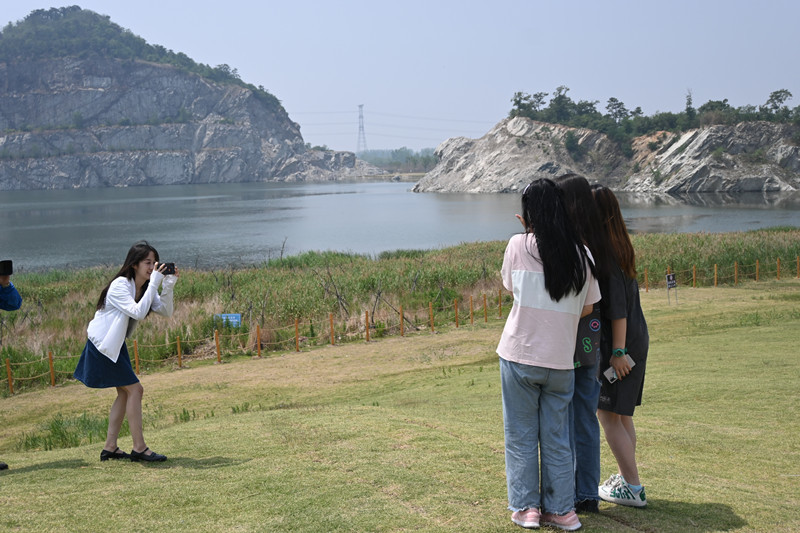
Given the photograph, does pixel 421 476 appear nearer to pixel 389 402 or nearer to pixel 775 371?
pixel 389 402

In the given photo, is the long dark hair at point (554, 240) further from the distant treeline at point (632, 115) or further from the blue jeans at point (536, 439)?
the distant treeline at point (632, 115)

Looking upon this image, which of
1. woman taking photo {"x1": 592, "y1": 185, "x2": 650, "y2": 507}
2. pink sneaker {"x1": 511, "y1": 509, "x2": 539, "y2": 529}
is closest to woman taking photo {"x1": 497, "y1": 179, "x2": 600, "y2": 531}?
pink sneaker {"x1": 511, "y1": 509, "x2": 539, "y2": 529}

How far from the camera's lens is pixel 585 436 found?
448cm

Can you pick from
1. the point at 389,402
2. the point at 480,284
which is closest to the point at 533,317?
the point at 389,402

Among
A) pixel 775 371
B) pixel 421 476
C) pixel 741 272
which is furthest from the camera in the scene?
pixel 741 272

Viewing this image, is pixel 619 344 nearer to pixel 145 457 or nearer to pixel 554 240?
pixel 554 240

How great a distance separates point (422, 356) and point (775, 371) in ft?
23.4

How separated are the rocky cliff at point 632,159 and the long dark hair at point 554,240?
4895 inches

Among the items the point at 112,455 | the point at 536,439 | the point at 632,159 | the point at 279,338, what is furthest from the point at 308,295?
the point at 632,159

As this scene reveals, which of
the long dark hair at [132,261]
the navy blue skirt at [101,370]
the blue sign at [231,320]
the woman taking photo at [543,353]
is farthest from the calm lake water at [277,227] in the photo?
the woman taking photo at [543,353]

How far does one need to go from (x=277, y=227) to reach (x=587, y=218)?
68.6 meters

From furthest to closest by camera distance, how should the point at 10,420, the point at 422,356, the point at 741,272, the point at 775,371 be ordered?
the point at 741,272 < the point at 422,356 < the point at 10,420 < the point at 775,371

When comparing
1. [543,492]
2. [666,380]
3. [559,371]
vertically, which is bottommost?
[666,380]

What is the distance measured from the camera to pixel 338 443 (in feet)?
20.8
